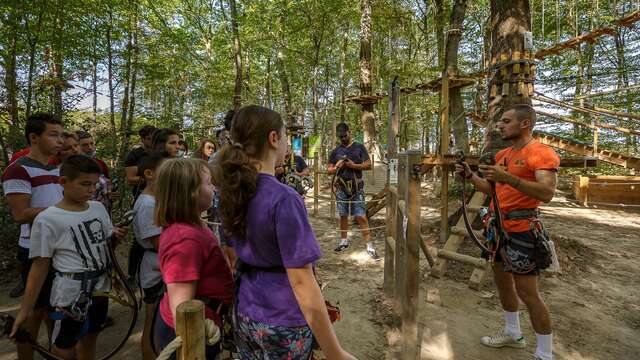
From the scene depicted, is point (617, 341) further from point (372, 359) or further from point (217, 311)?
point (217, 311)

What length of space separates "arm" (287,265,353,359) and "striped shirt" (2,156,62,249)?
94.0 inches

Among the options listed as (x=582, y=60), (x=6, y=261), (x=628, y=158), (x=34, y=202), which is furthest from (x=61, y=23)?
(x=582, y=60)

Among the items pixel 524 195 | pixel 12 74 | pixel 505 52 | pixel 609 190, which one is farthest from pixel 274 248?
pixel 609 190

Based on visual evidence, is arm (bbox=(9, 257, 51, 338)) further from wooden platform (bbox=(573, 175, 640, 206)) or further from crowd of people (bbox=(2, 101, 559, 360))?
wooden platform (bbox=(573, 175, 640, 206))

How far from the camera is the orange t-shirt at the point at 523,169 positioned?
2365mm

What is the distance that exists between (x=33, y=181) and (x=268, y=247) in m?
2.33

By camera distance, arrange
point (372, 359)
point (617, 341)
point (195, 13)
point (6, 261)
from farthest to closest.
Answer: point (195, 13), point (6, 261), point (617, 341), point (372, 359)

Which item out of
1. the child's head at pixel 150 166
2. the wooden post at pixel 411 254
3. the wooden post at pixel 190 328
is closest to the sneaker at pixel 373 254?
the wooden post at pixel 411 254

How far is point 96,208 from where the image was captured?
7.04 feet

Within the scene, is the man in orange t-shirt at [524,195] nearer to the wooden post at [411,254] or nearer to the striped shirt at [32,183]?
the wooden post at [411,254]

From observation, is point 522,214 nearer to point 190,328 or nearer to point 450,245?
point 450,245

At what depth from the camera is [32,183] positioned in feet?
7.87

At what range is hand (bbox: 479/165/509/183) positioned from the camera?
236 centimetres

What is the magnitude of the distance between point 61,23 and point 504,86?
7700 millimetres
